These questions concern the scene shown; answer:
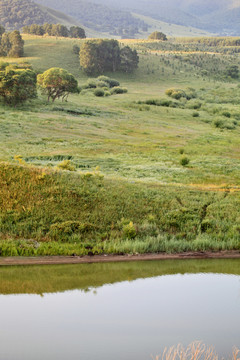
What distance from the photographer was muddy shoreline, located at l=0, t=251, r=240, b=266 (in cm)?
1295

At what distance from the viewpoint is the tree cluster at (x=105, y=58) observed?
102062mm

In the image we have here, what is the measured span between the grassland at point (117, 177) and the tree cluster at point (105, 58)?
3581cm

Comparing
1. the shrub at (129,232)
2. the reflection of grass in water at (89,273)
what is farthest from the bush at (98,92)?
the reflection of grass in water at (89,273)

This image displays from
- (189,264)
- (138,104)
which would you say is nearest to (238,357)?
(189,264)

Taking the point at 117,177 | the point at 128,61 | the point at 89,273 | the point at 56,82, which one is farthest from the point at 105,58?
the point at 89,273

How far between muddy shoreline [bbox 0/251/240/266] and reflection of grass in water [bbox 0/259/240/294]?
10.1 inches

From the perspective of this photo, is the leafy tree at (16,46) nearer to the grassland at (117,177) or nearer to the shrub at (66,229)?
the grassland at (117,177)

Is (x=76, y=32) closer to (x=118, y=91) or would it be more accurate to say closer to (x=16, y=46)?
(x=16, y=46)

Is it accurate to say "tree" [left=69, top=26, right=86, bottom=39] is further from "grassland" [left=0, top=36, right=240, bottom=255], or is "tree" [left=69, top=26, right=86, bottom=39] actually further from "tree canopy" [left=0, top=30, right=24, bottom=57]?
"grassland" [left=0, top=36, right=240, bottom=255]

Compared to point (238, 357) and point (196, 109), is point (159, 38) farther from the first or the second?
point (238, 357)

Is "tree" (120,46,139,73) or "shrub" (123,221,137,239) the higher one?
"tree" (120,46,139,73)

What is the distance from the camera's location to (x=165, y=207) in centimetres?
1666

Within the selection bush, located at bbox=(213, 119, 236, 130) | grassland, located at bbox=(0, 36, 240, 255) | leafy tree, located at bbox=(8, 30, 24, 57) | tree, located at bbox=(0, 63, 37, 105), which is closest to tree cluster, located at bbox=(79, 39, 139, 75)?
leafy tree, located at bbox=(8, 30, 24, 57)

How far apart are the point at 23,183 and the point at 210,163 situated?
17.0 meters
